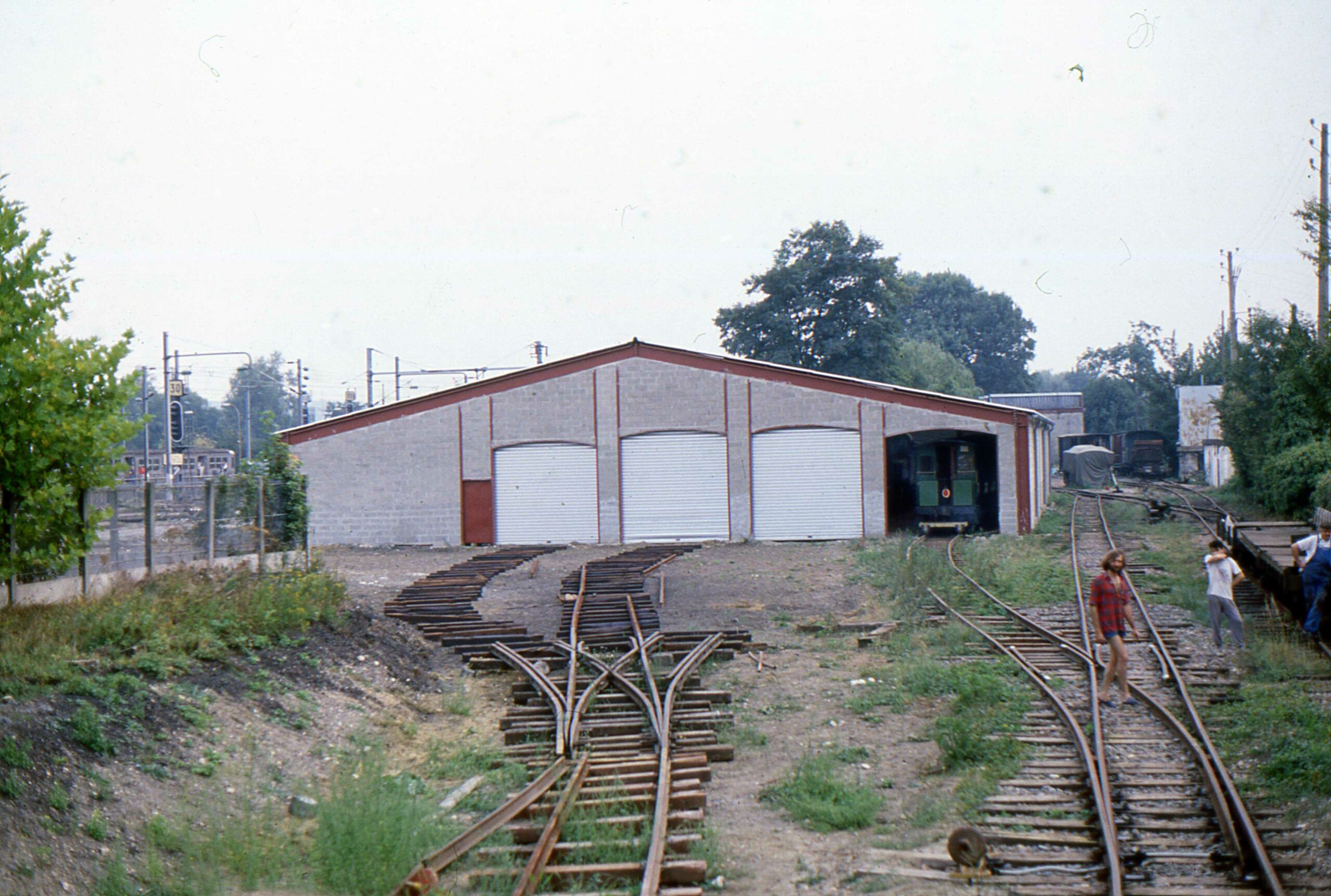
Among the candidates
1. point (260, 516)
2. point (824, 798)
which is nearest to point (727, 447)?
point (260, 516)

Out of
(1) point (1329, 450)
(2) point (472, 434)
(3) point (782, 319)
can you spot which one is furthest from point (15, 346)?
(3) point (782, 319)

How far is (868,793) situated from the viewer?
8.20m

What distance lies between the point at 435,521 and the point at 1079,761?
26.4 meters

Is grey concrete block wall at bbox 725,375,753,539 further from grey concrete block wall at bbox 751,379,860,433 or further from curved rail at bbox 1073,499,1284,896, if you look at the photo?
curved rail at bbox 1073,499,1284,896

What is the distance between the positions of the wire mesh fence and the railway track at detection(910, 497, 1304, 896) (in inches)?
356

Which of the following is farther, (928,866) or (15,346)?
(15,346)

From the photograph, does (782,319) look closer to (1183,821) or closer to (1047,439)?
(1047,439)

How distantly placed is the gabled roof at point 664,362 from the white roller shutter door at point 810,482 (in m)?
1.50

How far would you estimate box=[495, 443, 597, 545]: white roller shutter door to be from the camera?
32469 millimetres

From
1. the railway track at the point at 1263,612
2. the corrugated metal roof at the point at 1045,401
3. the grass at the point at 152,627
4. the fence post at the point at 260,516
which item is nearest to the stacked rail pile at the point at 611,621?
the grass at the point at 152,627

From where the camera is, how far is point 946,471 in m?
32.7

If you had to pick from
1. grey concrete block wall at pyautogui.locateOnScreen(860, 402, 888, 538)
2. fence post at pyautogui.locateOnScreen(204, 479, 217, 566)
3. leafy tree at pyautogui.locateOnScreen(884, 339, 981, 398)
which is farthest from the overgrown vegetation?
leafy tree at pyautogui.locateOnScreen(884, 339, 981, 398)

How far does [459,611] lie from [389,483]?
16.2 metres

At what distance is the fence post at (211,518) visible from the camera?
48.6ft
